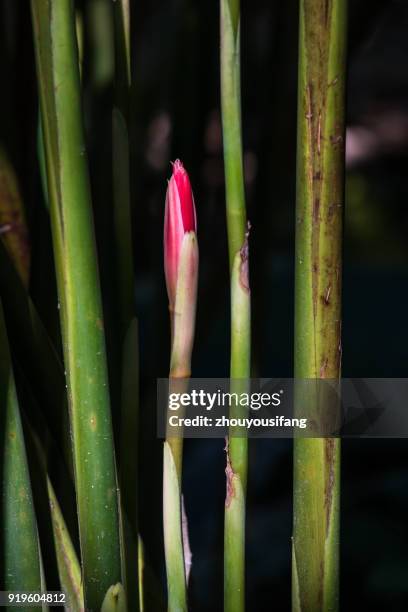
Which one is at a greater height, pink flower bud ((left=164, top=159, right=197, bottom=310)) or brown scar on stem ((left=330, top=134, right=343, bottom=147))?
brown scar on stem ((left=330, top=134, right=343, bottom=147))

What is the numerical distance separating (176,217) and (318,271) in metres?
0.07

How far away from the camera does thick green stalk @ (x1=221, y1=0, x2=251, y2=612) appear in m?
0.34

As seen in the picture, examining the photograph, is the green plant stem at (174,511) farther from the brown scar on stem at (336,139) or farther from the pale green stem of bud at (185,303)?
the brown scar on stem at (336,139)

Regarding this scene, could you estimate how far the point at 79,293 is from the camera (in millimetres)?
332

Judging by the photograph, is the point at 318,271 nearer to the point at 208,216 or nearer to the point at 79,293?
the point at 79,293

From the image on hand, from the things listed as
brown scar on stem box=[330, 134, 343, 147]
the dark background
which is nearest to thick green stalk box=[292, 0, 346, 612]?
brown scar on stem box=[330, 134, 343, 147]

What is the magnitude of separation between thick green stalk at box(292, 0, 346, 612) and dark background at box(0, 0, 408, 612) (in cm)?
12

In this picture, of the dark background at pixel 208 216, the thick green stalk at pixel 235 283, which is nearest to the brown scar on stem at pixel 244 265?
the thick green stalk at pixel 235 283

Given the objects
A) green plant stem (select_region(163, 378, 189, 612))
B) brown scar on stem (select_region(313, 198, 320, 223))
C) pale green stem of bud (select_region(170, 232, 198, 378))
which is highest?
brown scar on stem (select_region(313, 198, 320, 223))

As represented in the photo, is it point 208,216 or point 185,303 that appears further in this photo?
point 208,216

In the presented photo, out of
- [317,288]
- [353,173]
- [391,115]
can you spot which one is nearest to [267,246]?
[317,288]

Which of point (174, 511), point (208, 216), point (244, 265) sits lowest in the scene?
point (174, 511)

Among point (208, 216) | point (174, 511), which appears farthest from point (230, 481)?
point (208, 216)

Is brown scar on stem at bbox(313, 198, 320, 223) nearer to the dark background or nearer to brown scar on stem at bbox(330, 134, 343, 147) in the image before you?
brown scar on stem at bbox(330, 134, 343, 147)
